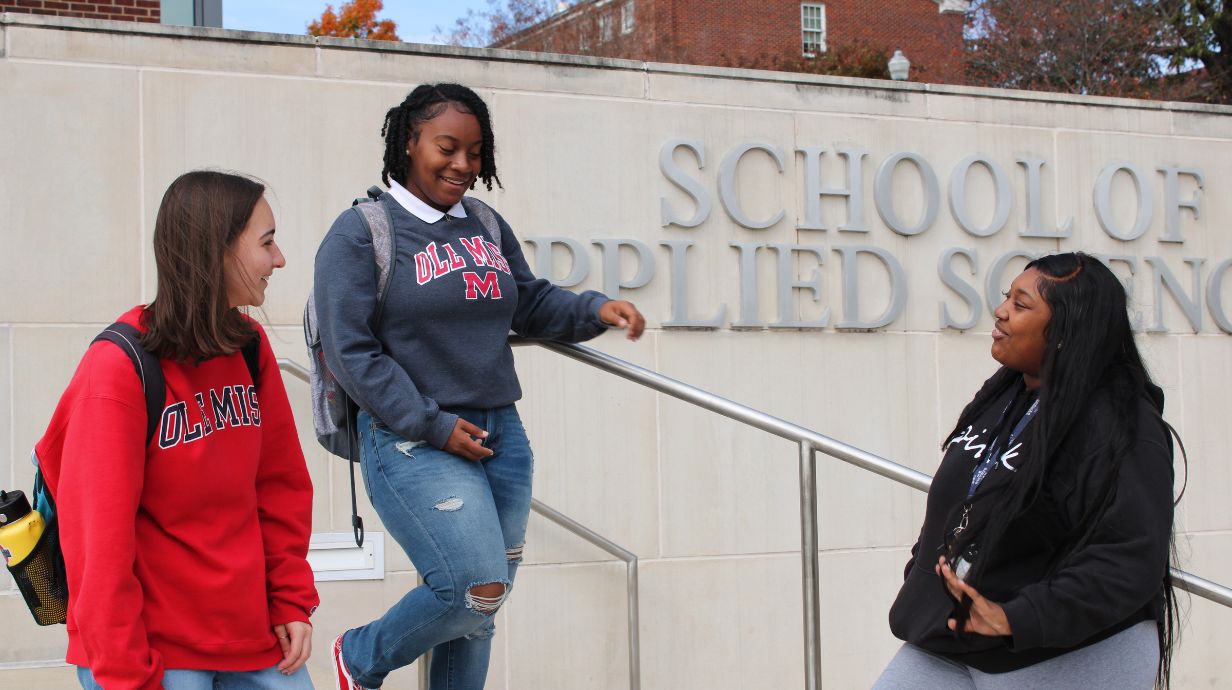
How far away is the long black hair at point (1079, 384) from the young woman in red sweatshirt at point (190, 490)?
1.25 m

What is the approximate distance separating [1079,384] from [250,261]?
1498 millimetres

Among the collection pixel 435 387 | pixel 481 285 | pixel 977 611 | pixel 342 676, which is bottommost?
pixel 342 676

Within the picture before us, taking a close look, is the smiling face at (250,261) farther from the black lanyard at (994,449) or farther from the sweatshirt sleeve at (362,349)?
the black lanyard at (994,449)

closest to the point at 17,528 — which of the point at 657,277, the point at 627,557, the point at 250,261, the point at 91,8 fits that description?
the point at 250,261

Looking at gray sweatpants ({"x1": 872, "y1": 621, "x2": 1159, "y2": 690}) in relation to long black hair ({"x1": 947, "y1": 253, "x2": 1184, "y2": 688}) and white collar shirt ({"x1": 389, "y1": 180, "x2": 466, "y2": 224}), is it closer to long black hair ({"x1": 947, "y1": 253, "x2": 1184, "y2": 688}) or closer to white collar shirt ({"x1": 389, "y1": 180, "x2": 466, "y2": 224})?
long black hair ({"x1": 947, "y1": 253, "x2": 1184, "y2": 688})

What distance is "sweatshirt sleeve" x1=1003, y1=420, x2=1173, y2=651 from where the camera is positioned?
85.7 inches

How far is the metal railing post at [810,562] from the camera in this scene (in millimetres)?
3037

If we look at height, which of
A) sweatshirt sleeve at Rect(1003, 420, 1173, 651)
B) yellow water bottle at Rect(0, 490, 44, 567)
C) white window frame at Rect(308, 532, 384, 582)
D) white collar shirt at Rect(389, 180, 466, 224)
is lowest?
white window frame at Rect(308, 532, 384, 582)

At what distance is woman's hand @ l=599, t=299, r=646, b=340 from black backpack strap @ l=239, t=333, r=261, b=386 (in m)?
1.00

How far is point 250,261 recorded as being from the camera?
7.20ft

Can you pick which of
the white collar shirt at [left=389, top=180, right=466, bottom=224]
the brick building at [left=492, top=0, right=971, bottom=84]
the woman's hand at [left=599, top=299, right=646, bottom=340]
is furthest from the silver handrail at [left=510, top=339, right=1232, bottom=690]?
the brick building at [left=492, top=0, right=971, bottom=84]

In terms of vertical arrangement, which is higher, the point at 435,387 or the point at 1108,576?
the point at 435,387

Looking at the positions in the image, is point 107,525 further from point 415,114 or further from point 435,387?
point 415,114

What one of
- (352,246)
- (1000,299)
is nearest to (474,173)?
(352,246)
